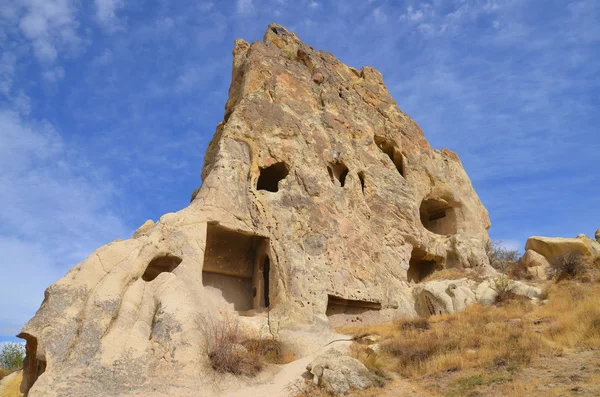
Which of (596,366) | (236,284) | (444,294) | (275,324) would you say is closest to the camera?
(596,366)

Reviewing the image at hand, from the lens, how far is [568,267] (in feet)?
45.4

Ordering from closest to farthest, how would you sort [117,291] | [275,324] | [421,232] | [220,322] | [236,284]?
[117,291], [220,322], [275,324], [236,284], [421,232]

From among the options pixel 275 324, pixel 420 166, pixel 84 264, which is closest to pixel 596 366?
pixel 275 324

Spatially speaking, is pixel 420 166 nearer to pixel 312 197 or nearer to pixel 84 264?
pixel 312 197

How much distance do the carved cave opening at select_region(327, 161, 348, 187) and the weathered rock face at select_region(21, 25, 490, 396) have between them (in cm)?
4

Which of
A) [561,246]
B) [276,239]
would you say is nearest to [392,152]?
[561,246]

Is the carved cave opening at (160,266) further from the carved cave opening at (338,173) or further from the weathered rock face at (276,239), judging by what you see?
the carved cave opening at (338,173)

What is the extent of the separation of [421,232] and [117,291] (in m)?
9.69

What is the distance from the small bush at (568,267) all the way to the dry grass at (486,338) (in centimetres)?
312

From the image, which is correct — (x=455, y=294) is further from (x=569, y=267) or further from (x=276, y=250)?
(x=276, y=250)

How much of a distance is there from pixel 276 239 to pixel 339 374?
4024mm

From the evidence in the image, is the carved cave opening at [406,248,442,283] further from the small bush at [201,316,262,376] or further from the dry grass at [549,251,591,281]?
the small bush at [201,316,262,376]

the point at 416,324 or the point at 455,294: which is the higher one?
the point at 455,294

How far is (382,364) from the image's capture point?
25.6 feet
